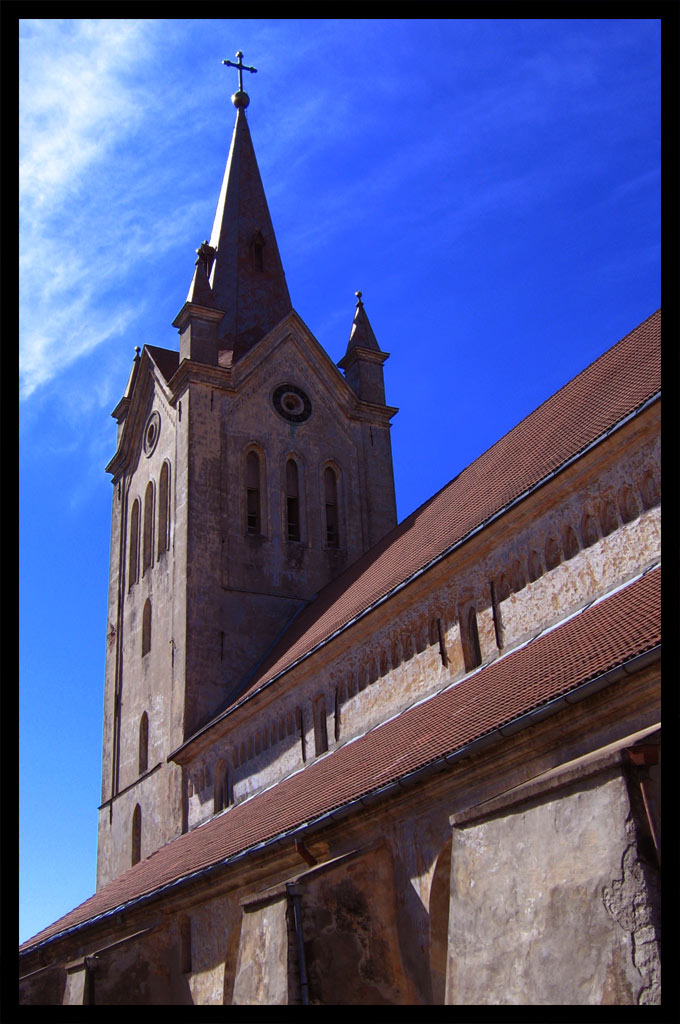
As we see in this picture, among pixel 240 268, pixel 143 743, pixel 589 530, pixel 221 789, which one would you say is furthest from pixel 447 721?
pixel 240 268

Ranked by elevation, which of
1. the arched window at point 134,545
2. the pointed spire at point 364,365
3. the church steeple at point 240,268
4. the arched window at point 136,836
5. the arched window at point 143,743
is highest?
the church steeple at point 240,268

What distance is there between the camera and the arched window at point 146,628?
2631cm

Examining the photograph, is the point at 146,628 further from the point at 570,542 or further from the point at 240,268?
the point at 570,542

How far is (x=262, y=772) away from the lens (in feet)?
62.2

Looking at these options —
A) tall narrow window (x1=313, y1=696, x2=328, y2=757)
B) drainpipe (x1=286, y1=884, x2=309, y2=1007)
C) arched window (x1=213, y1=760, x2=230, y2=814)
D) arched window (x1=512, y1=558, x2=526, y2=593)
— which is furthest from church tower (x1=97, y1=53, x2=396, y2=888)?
drainpipe (x1=286, y1=884, x2=309, y2=1007)

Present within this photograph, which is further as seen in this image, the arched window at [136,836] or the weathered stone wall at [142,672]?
the arched window at [136,836]

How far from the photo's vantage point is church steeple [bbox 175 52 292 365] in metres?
28.7

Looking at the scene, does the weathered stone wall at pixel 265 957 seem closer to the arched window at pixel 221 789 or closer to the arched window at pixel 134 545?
the arched window at pixel 221 789

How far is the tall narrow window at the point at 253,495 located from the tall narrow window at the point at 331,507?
75.2 inches

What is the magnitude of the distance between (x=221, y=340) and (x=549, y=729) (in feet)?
72.2

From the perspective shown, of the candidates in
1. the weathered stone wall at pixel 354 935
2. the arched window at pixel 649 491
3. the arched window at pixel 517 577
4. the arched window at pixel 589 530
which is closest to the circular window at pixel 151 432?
the arched window at pixel 517 577

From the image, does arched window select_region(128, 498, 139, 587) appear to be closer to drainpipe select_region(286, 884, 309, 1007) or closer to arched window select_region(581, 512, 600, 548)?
arched window select_region(581, 512, 600, 548)

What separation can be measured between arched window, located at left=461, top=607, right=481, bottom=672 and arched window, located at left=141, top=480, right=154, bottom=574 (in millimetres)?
14178
